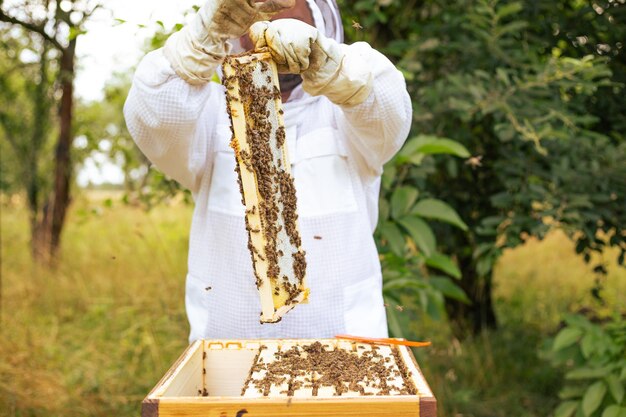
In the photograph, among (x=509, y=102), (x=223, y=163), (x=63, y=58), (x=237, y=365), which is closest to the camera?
(x=237, y=365)

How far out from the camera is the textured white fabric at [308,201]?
196cm

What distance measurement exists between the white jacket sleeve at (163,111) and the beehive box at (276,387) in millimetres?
591

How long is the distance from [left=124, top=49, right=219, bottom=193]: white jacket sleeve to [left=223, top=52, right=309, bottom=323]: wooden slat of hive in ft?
0.84

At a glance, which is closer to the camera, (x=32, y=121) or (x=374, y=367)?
(x=374, y=367)

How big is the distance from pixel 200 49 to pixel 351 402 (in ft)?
3.36

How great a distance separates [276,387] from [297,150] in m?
0.87

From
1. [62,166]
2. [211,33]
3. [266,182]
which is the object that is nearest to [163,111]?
[211,33]

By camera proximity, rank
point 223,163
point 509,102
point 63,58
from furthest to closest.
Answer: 1. point 63,58
2. point 509,102
3. point 223,163

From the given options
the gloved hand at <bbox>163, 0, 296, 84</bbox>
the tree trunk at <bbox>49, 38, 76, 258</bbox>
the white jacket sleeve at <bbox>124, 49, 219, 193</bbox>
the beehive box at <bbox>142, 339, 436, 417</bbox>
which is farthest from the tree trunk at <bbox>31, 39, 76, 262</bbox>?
the beehive box at <bbox>142, 339, 436, 417</bbox>

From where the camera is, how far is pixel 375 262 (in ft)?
7.17

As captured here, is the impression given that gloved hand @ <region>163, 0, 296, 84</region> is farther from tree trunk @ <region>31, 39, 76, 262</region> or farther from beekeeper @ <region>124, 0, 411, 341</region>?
tree trunk @ <region>31, 39, 76, 262</region>

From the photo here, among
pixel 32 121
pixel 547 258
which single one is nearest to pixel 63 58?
pixel 32 121

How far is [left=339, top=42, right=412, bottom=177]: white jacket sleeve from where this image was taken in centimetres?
193

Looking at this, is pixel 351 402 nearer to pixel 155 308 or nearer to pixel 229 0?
pixel 229 0
